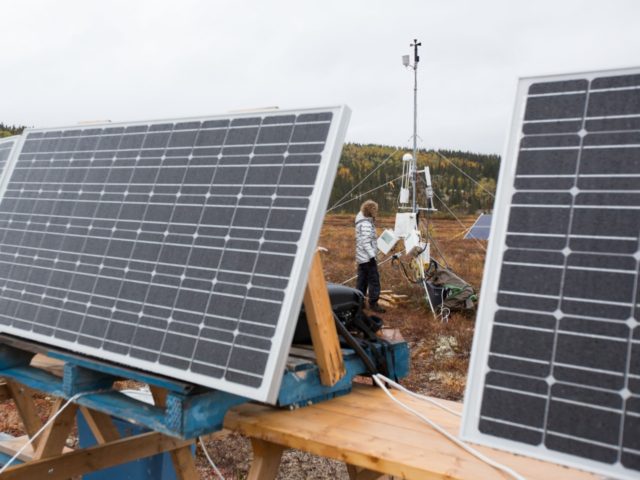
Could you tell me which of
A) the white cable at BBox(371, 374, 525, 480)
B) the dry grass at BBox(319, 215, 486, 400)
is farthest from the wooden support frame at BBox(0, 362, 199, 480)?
the dry grass at BBox(319, 215, 486, 400)

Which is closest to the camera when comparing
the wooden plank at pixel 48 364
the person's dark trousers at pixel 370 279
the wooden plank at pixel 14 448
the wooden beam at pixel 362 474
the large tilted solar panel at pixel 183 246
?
the large tilted solar panel at pixel 183 246

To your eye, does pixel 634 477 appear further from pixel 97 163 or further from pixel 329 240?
pixel 329 240

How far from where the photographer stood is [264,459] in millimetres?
2605

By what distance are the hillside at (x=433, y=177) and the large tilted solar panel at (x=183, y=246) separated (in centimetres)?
3970

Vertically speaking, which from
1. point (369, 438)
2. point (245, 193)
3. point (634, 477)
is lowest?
point (369, 438)

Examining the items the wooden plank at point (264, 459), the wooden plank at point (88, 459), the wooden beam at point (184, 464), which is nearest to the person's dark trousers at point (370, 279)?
the wooden beam at point (184, 464)

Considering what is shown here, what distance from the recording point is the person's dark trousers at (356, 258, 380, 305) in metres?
11.5

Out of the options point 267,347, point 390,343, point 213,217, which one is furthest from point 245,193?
point 390,343

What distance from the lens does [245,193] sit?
2.56m

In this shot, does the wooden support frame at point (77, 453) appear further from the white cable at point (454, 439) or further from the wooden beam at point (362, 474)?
the white cable at point (454, 439)

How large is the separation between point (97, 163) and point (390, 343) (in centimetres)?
199

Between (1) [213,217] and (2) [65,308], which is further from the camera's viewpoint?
(2) [65,308]

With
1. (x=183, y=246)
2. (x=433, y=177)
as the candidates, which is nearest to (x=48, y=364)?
(x=183, y=246)

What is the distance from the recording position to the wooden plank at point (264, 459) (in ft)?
8.52
